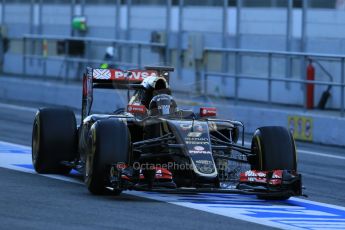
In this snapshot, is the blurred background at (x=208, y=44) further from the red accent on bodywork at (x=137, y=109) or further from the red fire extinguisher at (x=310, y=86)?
the red accent on bodywork at (x=137, y=109)

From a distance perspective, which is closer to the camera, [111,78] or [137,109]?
[137,109]

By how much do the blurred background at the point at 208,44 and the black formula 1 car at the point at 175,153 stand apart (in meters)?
2.90

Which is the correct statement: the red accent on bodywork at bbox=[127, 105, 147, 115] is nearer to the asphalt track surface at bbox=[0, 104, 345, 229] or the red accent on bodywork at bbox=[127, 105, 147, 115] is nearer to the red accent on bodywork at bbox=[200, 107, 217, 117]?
the red accent on bodywork at bbox=[200, 107, 217, 117]

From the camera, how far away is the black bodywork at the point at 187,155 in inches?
518

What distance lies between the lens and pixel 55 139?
51.3 ft

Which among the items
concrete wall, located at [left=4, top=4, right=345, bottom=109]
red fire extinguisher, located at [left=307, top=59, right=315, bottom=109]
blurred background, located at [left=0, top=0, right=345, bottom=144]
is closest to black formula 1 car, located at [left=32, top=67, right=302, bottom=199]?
blurred background, located at [left=0, top=0, right=345, bottom=144]

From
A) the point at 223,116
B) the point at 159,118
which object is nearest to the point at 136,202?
the point at 159,118

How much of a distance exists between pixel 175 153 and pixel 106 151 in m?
0.75

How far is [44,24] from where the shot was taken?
38812 millimetres

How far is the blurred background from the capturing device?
82.5ft

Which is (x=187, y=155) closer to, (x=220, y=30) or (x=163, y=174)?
(x=163, y=174)

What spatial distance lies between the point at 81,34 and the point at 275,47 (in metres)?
9.79

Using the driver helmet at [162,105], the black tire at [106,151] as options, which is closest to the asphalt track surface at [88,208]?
the black tire at [106,151]

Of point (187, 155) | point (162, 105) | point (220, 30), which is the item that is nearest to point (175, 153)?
point (187, 155)
